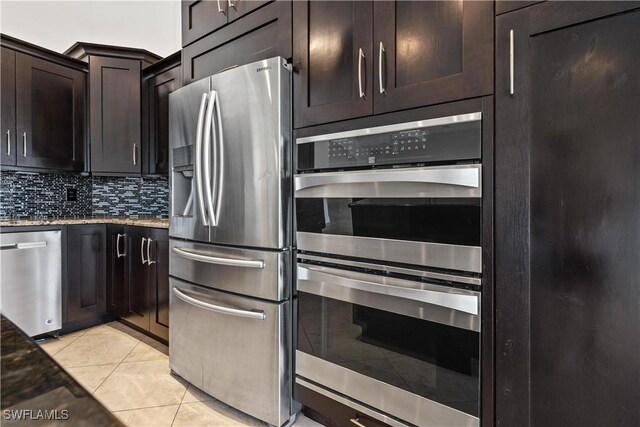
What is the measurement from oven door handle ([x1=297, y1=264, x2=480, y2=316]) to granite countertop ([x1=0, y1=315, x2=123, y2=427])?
3.42ft

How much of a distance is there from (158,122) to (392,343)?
2.79 metres

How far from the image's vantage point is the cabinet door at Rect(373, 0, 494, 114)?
3.59 ft

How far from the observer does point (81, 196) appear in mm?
3338

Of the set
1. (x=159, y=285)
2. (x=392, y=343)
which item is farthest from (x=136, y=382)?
(x=392, y=343)

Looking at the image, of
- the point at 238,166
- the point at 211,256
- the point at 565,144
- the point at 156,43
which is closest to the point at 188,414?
the point at 211,256

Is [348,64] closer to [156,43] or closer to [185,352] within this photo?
[185,352]

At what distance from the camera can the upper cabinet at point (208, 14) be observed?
5.73 feet

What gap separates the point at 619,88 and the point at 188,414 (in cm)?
217

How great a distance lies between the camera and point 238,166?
5.29 ft

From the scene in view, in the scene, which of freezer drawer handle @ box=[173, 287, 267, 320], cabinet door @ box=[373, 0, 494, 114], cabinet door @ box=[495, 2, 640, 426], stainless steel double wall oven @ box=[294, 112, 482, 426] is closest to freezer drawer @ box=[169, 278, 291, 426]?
freezer drawer handle @ box=[173, 287, 267, 320]

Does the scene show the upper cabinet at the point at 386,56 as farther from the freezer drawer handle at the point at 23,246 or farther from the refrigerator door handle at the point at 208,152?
the freezer drawer handle at the point at 23,246

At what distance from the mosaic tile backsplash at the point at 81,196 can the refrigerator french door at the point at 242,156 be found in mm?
1913

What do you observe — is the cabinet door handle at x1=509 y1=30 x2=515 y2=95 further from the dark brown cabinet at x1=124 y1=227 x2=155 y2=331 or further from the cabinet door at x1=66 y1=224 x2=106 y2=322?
the cabinet door at x1=66 y1=224 x2=106 y2=322

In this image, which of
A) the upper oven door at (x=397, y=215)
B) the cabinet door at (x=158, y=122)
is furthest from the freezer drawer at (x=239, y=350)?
the cabinet door at (x=158, y=122)
